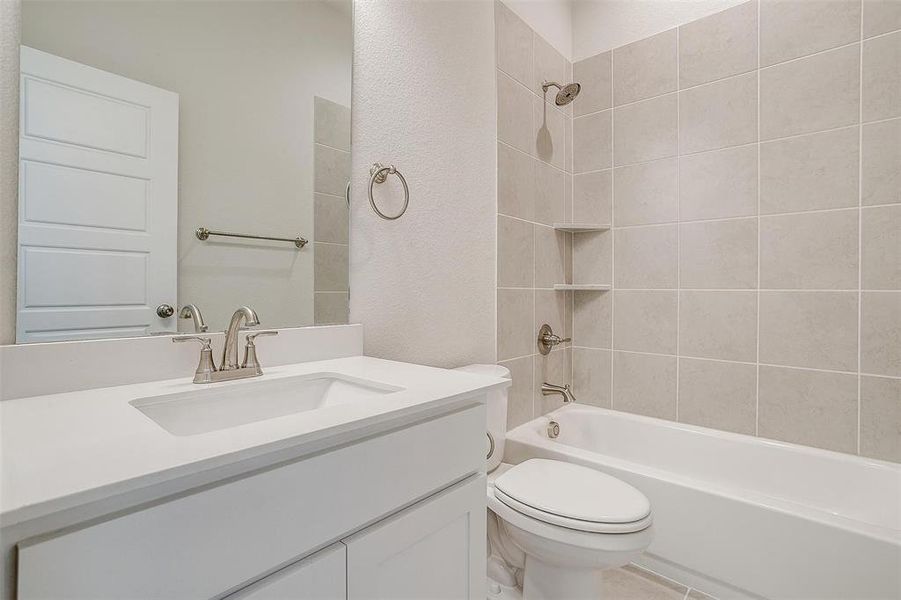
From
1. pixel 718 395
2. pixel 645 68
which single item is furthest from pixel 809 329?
pixel 645 68

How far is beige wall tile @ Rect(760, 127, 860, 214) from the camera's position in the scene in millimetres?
1588

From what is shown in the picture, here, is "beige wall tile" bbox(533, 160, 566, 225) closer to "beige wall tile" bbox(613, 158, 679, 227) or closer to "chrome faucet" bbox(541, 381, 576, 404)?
"beige wall tile" bbox(613, 158, 679, 227)

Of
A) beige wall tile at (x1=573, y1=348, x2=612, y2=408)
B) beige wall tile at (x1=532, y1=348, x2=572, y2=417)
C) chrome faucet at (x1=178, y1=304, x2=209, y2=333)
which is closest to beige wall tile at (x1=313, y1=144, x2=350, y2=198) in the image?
chrome faucet at (x1=178, y1=304, x2=209, y2=333)

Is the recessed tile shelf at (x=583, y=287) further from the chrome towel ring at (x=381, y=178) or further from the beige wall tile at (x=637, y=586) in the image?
the beige wall tile at (x=637, y=586)

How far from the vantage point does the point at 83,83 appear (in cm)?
87

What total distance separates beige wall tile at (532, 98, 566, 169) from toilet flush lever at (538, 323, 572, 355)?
2.73 feet

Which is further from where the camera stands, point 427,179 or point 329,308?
point 427,179

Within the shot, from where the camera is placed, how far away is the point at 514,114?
1890mm

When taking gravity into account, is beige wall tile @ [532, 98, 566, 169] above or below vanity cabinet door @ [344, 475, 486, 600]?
above

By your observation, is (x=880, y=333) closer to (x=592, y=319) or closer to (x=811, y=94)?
(x=811, y=94)

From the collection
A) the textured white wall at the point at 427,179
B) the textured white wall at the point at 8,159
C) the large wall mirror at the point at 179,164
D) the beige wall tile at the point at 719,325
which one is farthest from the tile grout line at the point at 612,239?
the textured white wall at the point at 8,159

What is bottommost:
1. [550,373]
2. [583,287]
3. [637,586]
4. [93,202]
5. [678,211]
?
[637,586]

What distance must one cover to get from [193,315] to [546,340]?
4.94 ft

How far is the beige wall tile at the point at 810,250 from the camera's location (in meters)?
1.59
